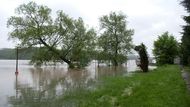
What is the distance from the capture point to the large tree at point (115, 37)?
73750 mm

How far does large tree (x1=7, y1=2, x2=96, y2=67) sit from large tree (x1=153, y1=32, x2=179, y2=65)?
21153 mm

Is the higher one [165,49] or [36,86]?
[165,49]

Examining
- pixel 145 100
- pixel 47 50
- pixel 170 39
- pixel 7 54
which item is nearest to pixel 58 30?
pixel 47 50

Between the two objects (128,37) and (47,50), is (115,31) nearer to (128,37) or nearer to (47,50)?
(128,37)

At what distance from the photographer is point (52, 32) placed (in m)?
57.6

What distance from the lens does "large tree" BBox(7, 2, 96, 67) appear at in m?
56.4

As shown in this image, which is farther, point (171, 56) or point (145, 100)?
point (171, 56)

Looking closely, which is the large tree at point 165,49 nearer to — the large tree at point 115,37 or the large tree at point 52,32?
the large tree at point 115,37

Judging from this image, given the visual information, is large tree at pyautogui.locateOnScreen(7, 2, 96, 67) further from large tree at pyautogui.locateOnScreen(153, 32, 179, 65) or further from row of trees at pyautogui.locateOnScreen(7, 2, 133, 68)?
large tree at pyautogui.locateOnScreen(153, 32, 179, 65)

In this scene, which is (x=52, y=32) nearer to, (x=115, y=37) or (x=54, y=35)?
(x=54, y=35)

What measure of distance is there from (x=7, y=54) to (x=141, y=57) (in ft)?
517

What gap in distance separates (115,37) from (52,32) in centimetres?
1977

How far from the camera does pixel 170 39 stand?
7625cm

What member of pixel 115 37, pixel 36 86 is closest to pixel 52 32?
pixel 115 37
